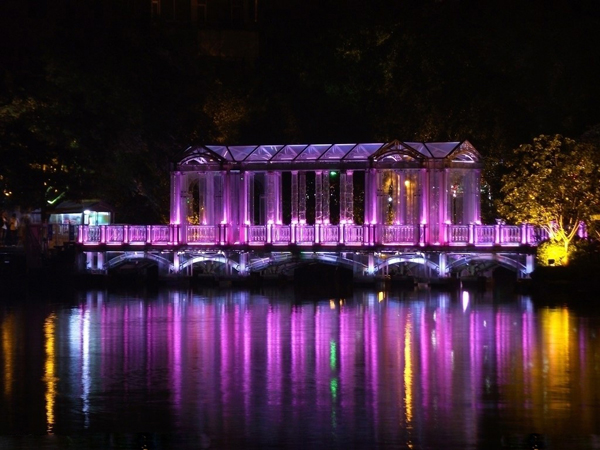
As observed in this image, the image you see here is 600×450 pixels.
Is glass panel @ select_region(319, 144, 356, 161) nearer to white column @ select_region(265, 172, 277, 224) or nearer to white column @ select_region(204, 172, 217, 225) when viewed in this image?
white column @ select_region(265, 172, 277, 224)

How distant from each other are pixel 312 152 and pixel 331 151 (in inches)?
32.4

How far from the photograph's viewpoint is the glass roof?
48844 millimetres

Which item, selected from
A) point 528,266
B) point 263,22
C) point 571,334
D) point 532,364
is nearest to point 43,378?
point 532,364

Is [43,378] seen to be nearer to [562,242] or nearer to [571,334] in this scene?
[571,334]

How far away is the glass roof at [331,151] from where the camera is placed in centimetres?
4884

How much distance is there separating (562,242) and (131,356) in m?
27.5

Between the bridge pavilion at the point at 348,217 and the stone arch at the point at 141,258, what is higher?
the bridge pavilion at the point at 348,217

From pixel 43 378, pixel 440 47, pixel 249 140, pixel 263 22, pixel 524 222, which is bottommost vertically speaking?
pixel 43 378

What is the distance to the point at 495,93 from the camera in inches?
2192

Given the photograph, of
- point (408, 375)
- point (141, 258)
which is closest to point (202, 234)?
point (141, 258)

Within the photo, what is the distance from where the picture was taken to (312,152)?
51.2 m

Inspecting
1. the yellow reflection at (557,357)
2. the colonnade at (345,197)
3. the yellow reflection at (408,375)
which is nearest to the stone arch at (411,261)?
the colonnade at (345,197)

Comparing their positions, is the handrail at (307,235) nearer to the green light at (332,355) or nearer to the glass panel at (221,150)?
the glass panel at (221,150)

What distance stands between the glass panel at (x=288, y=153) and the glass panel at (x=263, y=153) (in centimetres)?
29
